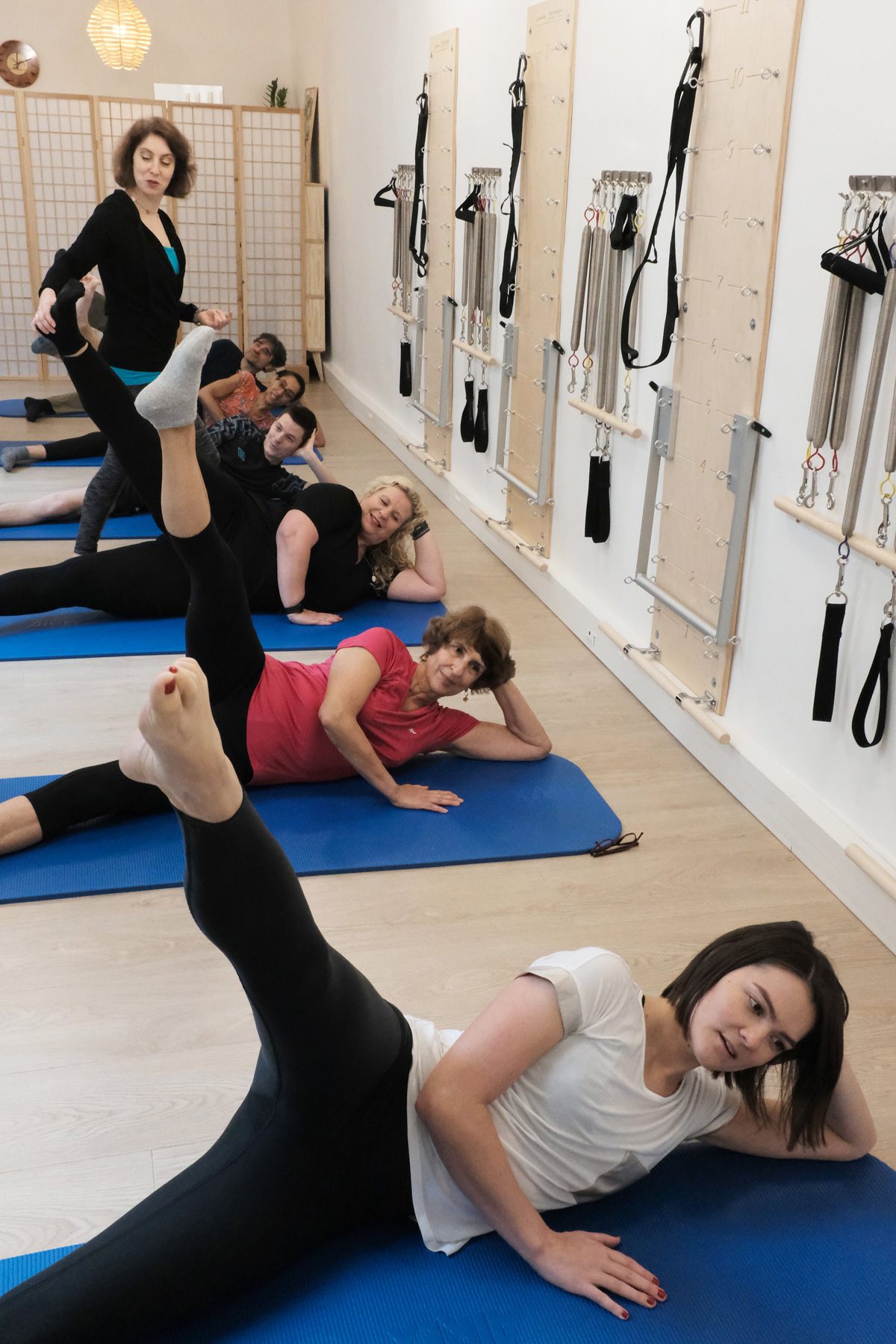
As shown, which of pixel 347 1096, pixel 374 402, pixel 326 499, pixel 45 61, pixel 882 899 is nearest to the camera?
pixel 347 1096

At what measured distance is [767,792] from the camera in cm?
286

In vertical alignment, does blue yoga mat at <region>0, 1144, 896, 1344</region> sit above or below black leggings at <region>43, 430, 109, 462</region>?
below

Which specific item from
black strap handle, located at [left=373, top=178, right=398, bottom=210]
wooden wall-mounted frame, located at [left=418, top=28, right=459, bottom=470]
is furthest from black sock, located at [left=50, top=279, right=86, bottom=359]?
black strap handle, located at [left=373, top=178, right=398, bottom=210]

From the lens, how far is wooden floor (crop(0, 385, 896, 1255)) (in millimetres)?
1794

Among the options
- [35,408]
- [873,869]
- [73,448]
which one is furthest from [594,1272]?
[35,408]

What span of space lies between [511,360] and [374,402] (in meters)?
3.11

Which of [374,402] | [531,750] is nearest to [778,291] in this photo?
[531,750]

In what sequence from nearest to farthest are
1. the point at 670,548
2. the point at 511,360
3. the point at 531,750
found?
the point at 531,750
the point at 670,548
the point at 511,360

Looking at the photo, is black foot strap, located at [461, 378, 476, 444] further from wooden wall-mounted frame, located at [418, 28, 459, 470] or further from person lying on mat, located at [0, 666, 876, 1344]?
person lying on mat, located at [0, 666, 876, 1344]

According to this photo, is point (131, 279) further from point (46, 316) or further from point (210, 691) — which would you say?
point (210, 691)

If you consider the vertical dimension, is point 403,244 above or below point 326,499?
above

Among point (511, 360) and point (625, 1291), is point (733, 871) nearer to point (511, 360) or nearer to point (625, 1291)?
point (625, 1291)

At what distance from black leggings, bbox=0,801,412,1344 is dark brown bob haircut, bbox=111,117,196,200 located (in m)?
3.31

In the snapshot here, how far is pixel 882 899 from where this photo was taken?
241 centimetres
